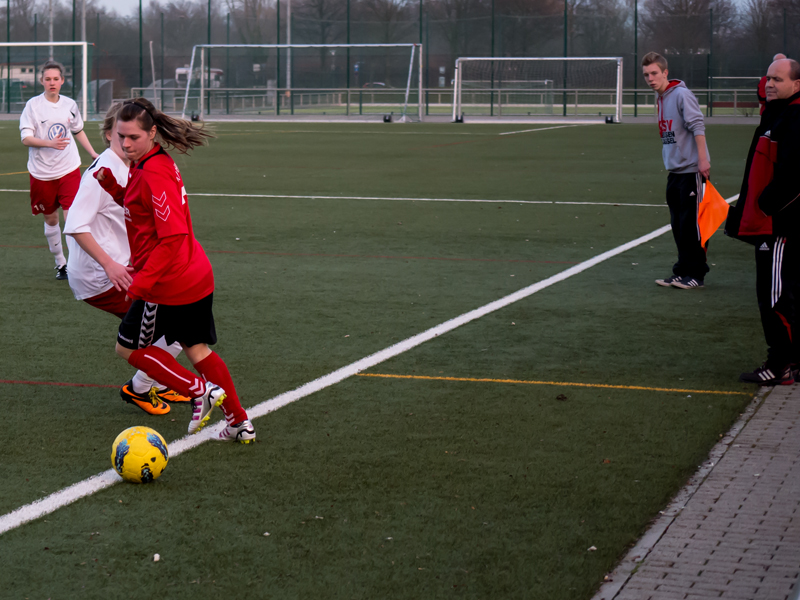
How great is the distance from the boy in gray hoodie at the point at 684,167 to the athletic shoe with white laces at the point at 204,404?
4804mm

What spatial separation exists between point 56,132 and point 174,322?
566cm

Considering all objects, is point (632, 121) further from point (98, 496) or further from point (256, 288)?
point (98, 496)

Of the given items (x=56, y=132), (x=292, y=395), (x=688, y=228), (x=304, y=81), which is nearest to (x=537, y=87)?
(x=304, y=81)

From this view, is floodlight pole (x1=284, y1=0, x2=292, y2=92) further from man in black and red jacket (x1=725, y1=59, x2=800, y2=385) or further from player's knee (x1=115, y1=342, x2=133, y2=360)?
player's knee (x1=115, y1=342, x2=133, y2=360)

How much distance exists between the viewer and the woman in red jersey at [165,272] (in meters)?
4.46

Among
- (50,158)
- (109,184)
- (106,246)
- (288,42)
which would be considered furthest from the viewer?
(288,42)

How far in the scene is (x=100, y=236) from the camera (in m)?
5.43

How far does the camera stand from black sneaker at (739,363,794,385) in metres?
5.86

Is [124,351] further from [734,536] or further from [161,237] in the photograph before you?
[734,536]

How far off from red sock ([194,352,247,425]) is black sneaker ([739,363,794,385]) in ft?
9.38

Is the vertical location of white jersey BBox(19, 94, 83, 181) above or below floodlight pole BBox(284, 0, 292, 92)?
below

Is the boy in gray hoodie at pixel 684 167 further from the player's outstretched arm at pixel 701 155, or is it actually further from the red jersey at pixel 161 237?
the red jersey at pixel 161 237

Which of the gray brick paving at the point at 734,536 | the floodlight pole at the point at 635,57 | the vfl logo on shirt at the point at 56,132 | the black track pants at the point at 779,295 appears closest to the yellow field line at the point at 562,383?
the black track pants at the point at 779,295

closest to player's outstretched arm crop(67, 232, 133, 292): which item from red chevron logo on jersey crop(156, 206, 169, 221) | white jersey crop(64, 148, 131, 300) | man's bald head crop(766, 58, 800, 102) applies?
white jersey crop(64, 148, 131, 300)
